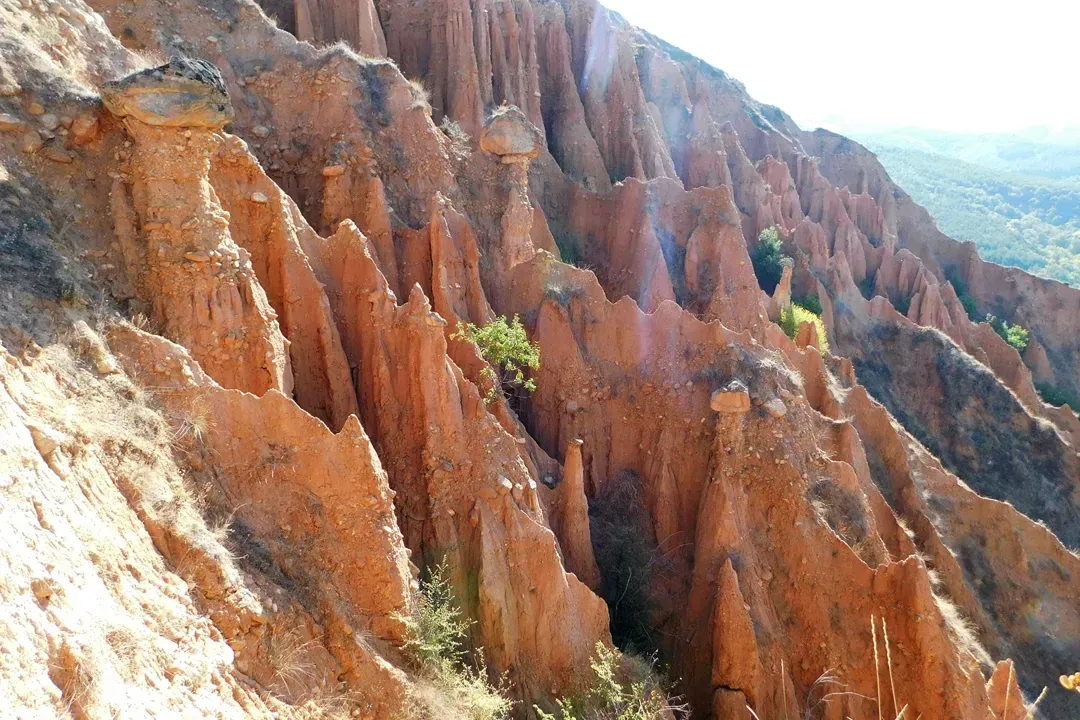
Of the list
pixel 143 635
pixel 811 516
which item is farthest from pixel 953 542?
pixel 143 635

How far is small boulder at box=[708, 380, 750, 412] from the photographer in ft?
48.3

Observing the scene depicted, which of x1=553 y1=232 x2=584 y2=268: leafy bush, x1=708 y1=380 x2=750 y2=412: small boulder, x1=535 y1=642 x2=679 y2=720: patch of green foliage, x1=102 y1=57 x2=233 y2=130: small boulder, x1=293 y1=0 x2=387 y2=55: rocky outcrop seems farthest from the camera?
x1=553 y1=232 x2=584 y2=268: leafy bush

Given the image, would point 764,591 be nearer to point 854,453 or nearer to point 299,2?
point 854,453

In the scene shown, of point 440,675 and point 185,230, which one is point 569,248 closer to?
point 185,230

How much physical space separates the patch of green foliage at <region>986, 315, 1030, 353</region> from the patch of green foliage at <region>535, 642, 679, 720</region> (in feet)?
127

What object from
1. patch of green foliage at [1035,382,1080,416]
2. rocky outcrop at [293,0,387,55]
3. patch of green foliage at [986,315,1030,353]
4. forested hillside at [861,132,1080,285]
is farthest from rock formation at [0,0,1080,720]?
forested hillside at [861,132,1080,285]

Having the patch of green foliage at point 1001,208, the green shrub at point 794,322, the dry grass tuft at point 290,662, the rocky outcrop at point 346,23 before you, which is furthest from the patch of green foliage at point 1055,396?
the patch of green foliage at point 1001,208

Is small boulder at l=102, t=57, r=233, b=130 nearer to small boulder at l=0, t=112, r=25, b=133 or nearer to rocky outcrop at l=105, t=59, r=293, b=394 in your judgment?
rocky outcrop at l=105, t=59, r=293, b=394

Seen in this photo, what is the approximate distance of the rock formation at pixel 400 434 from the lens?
6871mm

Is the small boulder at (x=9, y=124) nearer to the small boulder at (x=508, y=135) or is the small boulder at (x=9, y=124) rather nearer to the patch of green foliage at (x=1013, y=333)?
the small boulder at (x=508, y=135)

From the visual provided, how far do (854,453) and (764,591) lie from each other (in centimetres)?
480

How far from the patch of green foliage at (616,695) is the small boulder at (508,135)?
13918 mm

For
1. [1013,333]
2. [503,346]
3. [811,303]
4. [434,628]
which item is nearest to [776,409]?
[503,346]

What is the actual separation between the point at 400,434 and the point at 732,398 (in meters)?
6.91
